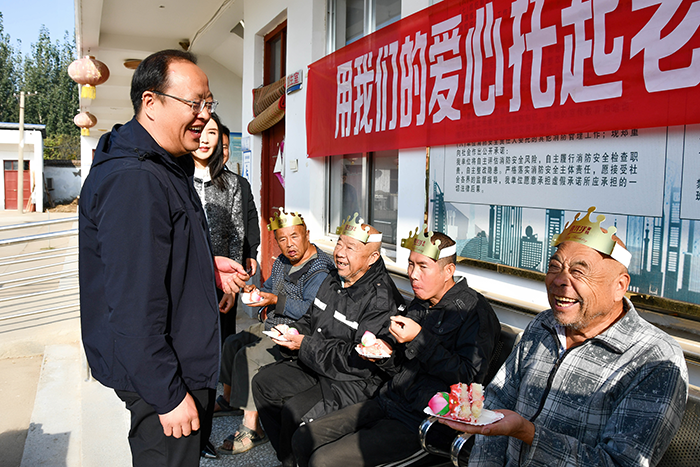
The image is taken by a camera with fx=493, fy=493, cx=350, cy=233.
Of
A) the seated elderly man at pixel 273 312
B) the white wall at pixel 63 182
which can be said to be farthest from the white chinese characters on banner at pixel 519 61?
the white wall at pixel 63 182

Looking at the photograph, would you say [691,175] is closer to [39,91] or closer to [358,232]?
[358,232]

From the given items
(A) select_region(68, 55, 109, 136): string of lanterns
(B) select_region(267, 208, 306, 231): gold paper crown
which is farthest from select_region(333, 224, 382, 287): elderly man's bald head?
(A) select_region(68, 55, 109, 136): string of lanterns

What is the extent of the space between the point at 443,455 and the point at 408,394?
313mm

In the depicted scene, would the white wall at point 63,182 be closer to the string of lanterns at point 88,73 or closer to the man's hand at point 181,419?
the string of lanterns at point 88,73

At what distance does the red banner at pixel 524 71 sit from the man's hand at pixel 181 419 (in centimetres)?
184

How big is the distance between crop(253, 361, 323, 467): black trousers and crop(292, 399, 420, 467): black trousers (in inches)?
9.8

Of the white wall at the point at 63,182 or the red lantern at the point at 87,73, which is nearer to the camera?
the red lantern at the point at 87,73

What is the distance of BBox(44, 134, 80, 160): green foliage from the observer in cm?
3816

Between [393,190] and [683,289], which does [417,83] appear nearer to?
[393,190]

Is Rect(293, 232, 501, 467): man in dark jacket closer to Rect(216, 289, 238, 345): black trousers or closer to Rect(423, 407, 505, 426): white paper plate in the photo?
Rect(423, 407, 505, 426): white paper plate

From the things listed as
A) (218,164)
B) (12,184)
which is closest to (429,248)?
(218,164)

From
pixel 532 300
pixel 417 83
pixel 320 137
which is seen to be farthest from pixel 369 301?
pixel 320 137

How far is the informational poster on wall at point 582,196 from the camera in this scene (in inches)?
72.6

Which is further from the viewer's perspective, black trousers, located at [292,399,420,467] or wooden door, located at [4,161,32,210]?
wooden door, located at [4,161,32,210]
